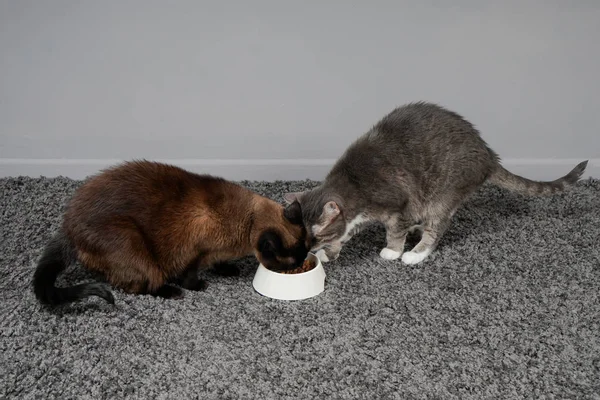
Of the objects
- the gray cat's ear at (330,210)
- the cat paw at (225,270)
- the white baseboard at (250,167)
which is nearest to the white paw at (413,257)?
the gray cat's ear at (330,210)

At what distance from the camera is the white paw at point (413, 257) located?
8.84ft

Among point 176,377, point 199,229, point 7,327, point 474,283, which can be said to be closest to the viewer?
point 176,377

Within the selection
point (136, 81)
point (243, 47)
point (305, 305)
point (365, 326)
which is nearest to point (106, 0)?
point (136, 81)

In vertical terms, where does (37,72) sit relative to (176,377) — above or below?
above

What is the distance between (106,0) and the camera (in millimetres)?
3080

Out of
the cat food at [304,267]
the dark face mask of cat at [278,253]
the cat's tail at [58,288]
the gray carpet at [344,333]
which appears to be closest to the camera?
the gray carpet at [344,333]

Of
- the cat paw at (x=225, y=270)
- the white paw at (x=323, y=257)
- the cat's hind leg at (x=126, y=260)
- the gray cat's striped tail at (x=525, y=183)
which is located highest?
the gray cat's striped tail at (x=525, y=183)

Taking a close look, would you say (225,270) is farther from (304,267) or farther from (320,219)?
(320,219)

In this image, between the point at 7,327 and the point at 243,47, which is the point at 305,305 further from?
the point at 243,47

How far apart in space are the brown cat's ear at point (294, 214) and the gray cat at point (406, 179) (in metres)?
0.15

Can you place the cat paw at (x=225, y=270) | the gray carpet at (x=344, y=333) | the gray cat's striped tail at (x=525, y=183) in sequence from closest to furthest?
1. the gray carpet at (x=344, y=333)
2. the cat paw at (x=225, y=270)
3. the gray cat's striped tail at (x=525, y=183)

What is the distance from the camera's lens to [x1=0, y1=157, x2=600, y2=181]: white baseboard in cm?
345

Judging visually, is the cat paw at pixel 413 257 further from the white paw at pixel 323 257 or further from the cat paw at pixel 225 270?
the cat paw at pixel 225 270

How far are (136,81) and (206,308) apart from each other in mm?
1535
